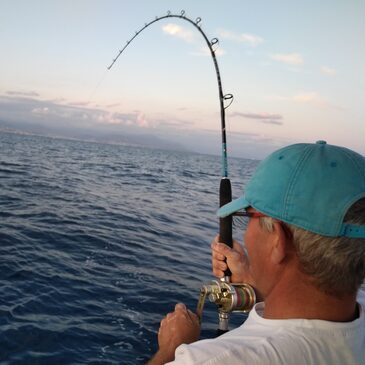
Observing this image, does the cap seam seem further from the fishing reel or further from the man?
the fishing reel

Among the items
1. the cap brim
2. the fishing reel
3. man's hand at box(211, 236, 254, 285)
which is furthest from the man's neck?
man's hand at box(211, 236, 254, 285)

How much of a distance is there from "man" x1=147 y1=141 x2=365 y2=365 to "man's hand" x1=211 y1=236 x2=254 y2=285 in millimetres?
919

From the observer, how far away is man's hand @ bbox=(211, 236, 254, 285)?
8.36ft

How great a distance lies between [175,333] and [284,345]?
62cm

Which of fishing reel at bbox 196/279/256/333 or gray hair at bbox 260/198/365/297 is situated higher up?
gray hair at bbox 260/198/365/297

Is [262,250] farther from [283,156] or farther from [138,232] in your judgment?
[138,232]

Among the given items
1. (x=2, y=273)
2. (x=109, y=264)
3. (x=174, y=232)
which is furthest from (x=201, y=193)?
(x=2, y=273)

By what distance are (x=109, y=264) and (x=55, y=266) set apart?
3.31 feet

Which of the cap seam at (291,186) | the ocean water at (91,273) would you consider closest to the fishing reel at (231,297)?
the cap seam at (291,186)

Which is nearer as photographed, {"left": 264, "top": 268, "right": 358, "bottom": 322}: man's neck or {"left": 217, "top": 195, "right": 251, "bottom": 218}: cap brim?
{"left": 264, "top": 268, "right": 358, "bottom": 322}: man's neck

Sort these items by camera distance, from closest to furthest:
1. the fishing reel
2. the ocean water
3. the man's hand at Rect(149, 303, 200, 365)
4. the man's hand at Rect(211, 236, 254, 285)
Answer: the man's hand at Rect(149, 303, 200, 365) < the fishing reel < the man's hand at Rect(211, 236, 254, 285) < the ocean water

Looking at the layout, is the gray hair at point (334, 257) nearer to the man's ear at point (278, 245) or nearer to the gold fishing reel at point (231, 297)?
the man's ear at point (278, 245)

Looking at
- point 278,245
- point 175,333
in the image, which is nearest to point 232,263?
point 175,333

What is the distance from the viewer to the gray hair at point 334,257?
1.44m
